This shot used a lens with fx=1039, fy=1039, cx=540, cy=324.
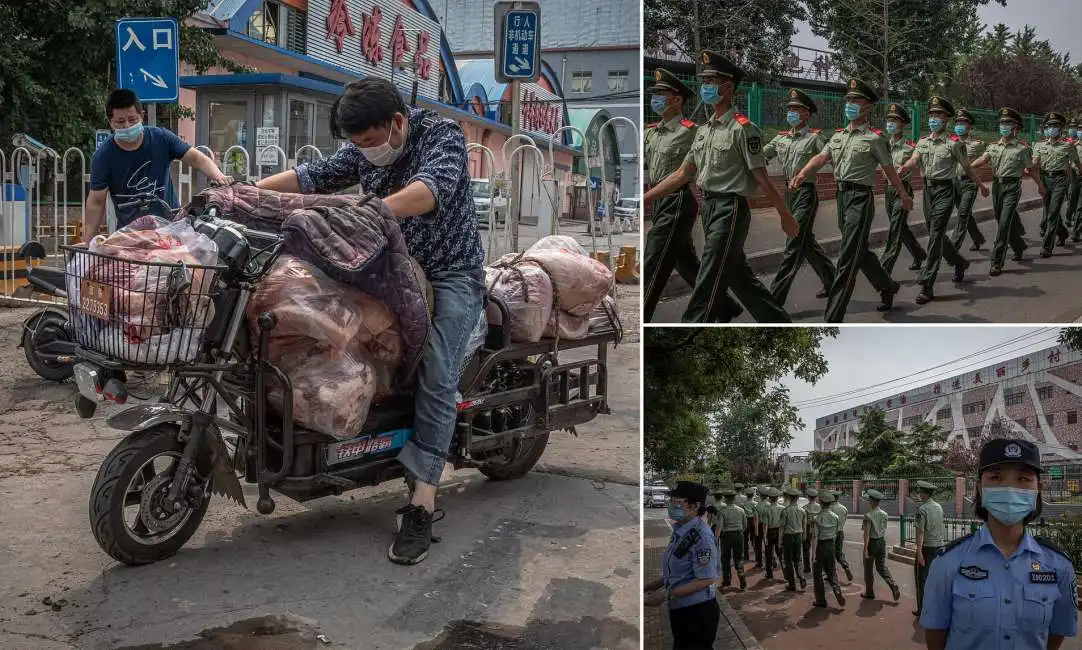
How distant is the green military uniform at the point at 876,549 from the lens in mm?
2604

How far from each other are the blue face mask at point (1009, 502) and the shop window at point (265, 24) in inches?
852

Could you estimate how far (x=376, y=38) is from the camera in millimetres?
26891

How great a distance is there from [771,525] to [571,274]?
2507mm

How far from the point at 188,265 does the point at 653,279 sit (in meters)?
1.60

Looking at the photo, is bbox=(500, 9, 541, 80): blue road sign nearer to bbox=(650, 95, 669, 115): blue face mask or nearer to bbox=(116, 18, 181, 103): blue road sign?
bbox=(116, 18, 181, 103): blue road sign

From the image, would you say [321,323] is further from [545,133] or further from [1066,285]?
[545,133]

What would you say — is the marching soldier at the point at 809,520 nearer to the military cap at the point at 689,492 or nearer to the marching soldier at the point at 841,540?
the marching soldier at the point at 841,540

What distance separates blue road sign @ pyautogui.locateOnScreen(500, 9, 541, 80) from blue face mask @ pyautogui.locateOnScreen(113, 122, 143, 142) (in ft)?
13.8

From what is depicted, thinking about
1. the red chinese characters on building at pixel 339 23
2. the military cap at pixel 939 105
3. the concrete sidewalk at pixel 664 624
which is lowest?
the concrete sidewalk at pixel 664 624

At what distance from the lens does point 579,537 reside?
4.38 m

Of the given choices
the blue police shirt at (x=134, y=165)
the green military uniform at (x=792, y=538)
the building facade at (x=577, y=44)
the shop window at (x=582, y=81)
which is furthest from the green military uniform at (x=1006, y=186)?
the shop window at (x=582, y=81)

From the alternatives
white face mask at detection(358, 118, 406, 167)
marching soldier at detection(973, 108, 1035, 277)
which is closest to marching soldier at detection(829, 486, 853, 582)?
marching soldier at detection(973, 108, 1035, 277)

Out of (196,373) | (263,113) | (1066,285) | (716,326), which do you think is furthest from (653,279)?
(263,113)

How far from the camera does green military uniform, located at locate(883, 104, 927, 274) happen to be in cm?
271
